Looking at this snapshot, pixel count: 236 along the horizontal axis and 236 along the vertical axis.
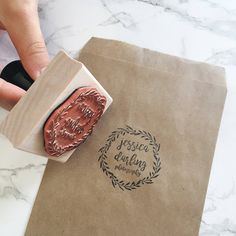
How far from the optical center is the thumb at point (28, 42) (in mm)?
456

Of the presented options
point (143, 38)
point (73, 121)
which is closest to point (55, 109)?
point (73, 121)

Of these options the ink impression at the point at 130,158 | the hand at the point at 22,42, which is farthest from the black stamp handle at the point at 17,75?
the ink impression at the point at 130,158

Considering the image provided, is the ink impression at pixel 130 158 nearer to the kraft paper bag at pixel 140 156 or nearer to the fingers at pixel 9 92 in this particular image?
the kraft paper bag at pixel 140 156

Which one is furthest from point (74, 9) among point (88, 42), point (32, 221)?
point (32, 221)

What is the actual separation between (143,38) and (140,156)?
0.17m

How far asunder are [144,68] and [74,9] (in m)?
0.14

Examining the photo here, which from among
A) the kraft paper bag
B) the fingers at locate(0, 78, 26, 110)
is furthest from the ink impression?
the fingers at locate(0, 78, 26, 110)

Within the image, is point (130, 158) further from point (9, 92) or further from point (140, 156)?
point (9, 92)

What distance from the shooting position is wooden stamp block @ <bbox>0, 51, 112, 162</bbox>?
0.40 m

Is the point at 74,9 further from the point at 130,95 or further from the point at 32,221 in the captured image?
the point at 32,221

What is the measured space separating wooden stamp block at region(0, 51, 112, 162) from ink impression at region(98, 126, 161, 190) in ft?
0.17

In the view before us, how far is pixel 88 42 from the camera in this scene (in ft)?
1.68

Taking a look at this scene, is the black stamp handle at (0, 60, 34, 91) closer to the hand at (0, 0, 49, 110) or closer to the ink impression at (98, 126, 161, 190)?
the hand at (0, 0, 49, 110)

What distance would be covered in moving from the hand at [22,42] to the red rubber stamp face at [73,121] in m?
0.07
